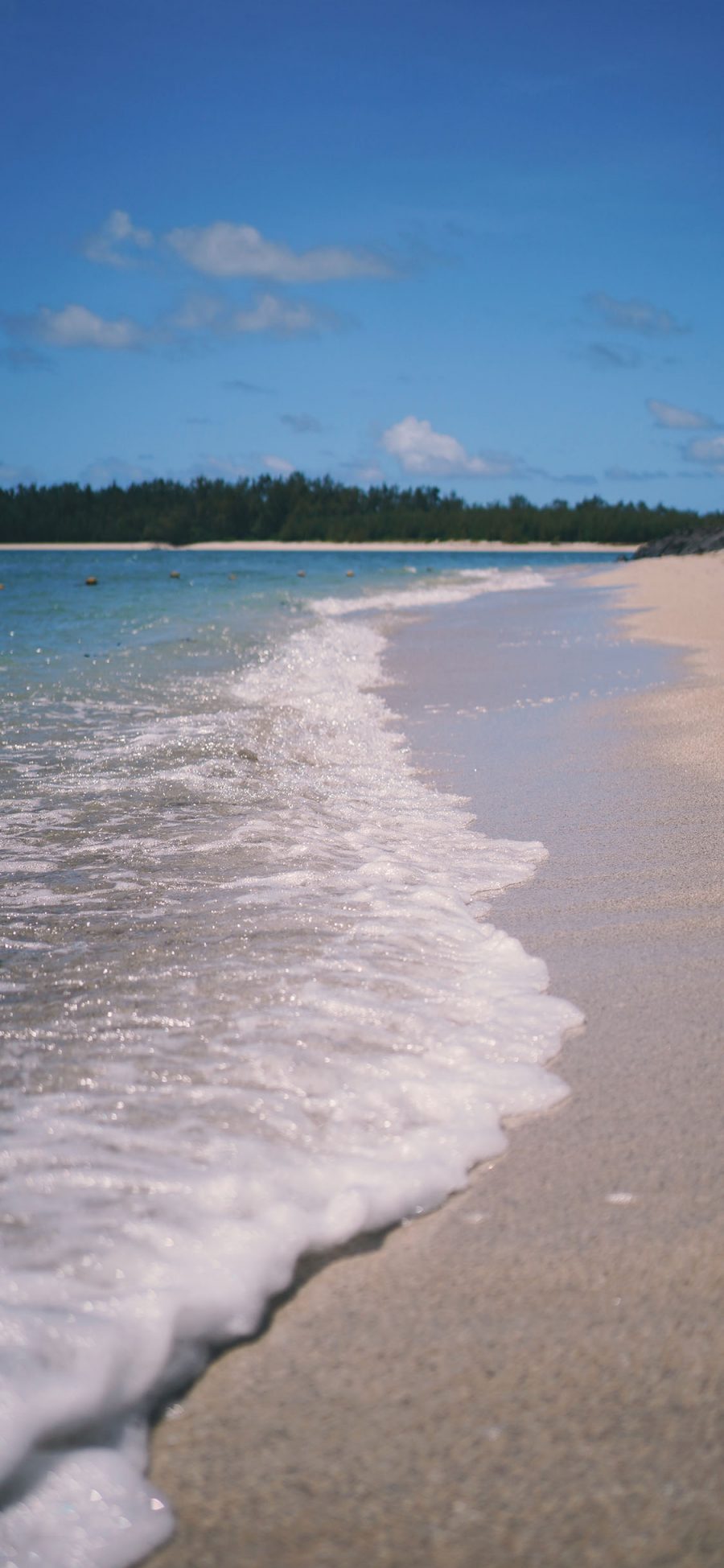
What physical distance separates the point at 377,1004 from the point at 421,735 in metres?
3.86

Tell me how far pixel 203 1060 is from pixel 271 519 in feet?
371

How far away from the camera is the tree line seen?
104 metres

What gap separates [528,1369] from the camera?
1370 millimetres

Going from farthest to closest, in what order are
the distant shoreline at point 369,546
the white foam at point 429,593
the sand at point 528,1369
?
the distant shoreline at point 369,546 < the white foam at point 429,593 < the sand at point 528,1369

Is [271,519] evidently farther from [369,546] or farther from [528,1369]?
[528,1369]

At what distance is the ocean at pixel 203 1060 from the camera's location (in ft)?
4.56

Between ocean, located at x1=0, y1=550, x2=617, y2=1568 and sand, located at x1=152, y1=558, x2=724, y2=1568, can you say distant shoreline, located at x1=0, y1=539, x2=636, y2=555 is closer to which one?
ocean, located at x1=0, y1=550, x2=617, y2=1568

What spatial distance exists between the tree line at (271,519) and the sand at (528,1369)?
101648 mm

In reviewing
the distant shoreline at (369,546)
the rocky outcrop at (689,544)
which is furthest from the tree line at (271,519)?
the rocky outcrop at (689,544)

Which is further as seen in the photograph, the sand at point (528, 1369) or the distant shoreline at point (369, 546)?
the distant shoreline at point (369, 546)

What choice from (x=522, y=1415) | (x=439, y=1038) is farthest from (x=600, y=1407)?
(x=439, y=1038)

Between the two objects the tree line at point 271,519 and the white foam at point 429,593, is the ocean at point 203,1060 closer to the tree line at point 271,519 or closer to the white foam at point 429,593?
the white foam at point 429,593

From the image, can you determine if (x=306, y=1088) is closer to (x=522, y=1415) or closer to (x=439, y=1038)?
(x=439, y=1038)

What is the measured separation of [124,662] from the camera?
36.2 feet
